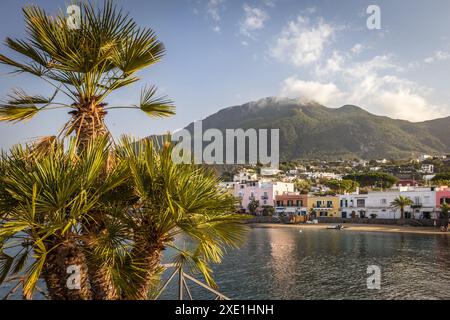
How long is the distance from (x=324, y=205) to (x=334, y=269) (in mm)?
36848

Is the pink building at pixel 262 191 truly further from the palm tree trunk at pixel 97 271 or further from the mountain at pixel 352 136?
the mountain at pixel 352 136

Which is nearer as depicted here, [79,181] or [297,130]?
[79,181]

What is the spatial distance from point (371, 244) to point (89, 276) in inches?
1473

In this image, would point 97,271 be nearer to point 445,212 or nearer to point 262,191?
point 445,212

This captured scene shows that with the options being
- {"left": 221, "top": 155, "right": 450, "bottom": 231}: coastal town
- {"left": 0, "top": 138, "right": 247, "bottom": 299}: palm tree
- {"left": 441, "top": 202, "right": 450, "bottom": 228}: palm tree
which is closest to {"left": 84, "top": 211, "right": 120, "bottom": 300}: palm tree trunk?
{"left": 0, "top": 138, "right": 247, "bottom": 299}: palm tree

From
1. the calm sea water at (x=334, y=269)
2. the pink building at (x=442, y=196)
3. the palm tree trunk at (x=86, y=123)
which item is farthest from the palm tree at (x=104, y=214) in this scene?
the pink building at (x=442, y=196)

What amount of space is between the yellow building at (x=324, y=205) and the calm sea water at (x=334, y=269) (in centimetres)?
1888

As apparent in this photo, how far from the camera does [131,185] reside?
3400mm

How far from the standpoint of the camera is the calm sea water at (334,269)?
19562 millimetres

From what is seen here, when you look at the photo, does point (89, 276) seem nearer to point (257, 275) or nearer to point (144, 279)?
point (144, 279)

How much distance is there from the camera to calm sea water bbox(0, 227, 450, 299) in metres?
19.5

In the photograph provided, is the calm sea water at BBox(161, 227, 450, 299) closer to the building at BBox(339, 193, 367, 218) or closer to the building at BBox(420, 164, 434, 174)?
the building at BBox(339, 193, 367, 218)
